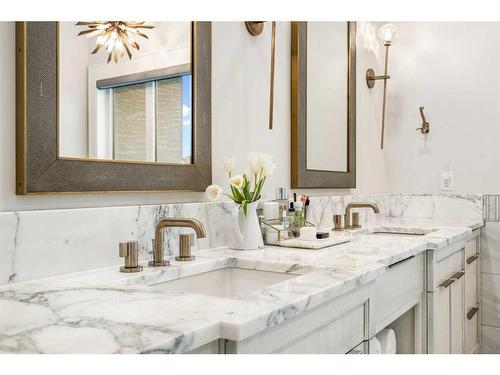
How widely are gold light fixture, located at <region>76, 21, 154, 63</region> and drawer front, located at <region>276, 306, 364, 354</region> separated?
836mm

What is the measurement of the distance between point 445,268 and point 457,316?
32cm

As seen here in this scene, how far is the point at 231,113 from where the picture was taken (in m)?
1.70

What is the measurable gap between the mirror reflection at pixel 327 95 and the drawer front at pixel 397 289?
690mm

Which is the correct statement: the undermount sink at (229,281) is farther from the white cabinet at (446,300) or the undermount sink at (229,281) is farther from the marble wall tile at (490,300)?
the marble wall tile at (490,300)

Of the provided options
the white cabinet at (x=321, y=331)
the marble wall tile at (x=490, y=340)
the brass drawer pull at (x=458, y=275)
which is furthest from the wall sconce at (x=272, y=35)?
the marble wall tile at (x=490, y=340)

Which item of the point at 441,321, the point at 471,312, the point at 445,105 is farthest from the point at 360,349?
the point at 445,105

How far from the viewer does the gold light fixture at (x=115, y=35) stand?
4.04 ft

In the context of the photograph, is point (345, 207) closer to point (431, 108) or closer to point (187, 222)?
point (431, 108)

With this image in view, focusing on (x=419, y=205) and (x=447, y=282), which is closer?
(x=447, y=282)

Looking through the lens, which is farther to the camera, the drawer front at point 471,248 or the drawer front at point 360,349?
the drawer front at point 471,248

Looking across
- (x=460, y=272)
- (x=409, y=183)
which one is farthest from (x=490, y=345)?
(x=409, y=183)

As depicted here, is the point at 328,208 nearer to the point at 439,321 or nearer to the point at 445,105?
the point at 439,321

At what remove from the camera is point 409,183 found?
9.80 ft
